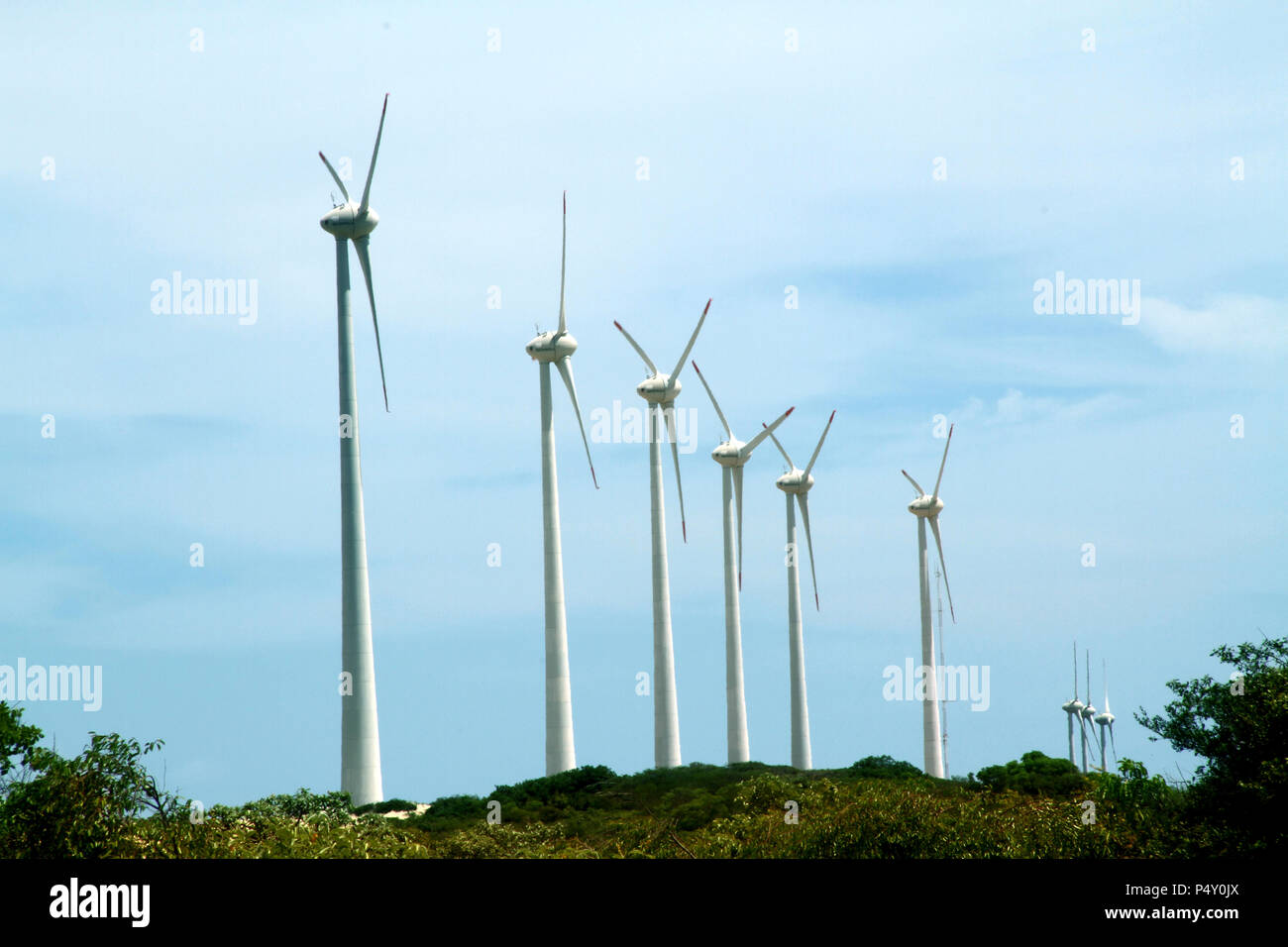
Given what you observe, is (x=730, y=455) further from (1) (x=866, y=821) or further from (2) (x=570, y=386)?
(1) (x=866, y=821)

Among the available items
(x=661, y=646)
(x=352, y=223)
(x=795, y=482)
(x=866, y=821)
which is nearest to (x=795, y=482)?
(x=795, y=482)

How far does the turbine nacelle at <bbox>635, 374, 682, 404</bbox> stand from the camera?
103 m

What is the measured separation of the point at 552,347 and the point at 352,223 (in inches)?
848

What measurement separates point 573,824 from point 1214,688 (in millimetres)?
31061

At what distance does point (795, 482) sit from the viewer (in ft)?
378

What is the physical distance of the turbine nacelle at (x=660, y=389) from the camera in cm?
10288

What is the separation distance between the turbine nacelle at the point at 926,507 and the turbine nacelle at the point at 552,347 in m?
38.5

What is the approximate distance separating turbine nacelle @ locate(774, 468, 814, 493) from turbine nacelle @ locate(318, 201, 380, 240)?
4929 centimetres

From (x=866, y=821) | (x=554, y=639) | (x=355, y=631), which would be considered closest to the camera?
(x=866, y=821)
